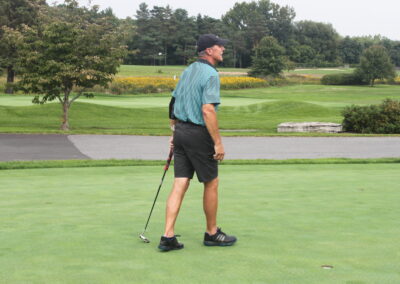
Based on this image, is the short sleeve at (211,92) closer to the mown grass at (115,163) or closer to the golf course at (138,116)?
the mown grass at (115,163)

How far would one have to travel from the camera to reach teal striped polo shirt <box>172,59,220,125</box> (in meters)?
5.61

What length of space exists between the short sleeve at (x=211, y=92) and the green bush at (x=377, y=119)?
81.6 feet

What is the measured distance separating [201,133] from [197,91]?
14.4 inches

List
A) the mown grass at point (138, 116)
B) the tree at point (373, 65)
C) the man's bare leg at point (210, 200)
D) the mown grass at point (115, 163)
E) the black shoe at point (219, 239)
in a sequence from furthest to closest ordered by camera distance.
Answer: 1. the tree at point (373, 65)
2. the mown grass at point (138, 116)
3. the mown grass at point (115, 163)
4. the man's bare leg at point (210, 200)
5. the black shoe at point (219, 239)

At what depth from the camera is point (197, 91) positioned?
5668 mm

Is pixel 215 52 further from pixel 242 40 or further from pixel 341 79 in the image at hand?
pixel 242 40

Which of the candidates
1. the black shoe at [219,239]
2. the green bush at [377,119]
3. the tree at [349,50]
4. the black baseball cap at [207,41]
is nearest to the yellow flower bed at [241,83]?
the green bush at [377,119]

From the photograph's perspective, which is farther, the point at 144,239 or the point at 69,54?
the point at 69,54

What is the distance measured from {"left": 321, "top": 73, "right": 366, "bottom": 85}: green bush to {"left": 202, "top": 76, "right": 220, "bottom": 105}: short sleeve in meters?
81.4

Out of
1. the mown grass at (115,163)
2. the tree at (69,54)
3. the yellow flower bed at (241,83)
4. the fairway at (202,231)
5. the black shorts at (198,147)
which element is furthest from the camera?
the yellow flower bed at (241,83)

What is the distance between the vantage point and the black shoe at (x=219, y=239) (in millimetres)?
5492

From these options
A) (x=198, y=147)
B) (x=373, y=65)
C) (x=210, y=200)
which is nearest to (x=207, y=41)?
(x=198, y=147)

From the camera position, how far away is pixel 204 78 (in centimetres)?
563

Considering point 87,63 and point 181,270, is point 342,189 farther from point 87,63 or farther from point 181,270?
point 87,63
